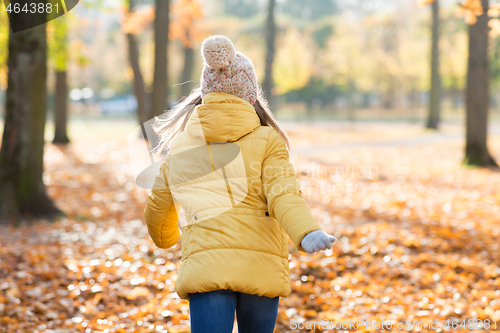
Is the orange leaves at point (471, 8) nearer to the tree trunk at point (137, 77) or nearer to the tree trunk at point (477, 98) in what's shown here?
the tree trunk at point (477, 98)

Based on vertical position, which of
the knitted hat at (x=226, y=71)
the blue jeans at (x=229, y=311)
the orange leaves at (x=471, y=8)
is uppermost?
the orange leaves at (x=471, y=8)

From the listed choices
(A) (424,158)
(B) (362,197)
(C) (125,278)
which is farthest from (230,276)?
(A) (424,158)

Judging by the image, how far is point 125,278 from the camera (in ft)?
14.4

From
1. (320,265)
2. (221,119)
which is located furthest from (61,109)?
(221,119)

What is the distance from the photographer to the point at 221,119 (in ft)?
5.83

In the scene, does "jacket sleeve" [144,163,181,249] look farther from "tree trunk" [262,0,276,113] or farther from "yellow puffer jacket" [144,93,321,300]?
"tree trunk" [262,0,276,113]

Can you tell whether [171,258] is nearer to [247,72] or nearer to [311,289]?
[311,289]

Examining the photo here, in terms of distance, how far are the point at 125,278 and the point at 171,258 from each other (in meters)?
0.66

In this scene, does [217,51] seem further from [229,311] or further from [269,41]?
[269,41]

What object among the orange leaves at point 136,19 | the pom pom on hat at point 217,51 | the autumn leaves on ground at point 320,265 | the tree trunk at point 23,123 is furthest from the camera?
the orange leaves at point 136,19

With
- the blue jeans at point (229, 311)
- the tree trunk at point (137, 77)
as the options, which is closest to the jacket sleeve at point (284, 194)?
the blue jeans at point (229, 311)

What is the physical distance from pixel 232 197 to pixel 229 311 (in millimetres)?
463

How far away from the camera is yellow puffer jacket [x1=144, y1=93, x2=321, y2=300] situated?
67.7 inches

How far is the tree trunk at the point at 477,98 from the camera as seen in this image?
10.5 metres
